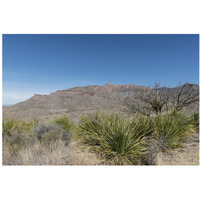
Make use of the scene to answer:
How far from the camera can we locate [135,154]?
3.53 meters

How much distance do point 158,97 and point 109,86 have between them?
396ft

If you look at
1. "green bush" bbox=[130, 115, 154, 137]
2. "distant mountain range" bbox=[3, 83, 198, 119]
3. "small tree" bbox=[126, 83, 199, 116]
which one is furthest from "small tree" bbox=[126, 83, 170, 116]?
"green bush" bbox=[130, 115, 154, 137]

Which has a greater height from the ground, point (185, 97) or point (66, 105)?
point (185, 97)

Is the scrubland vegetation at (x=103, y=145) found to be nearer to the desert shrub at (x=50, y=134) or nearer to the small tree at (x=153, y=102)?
the desert shrub at (x=50, y=134)

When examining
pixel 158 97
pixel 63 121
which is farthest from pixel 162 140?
pixel 158 97

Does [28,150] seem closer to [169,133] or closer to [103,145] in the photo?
[103,145]

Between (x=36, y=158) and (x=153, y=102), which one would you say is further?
(x=153, y=102)

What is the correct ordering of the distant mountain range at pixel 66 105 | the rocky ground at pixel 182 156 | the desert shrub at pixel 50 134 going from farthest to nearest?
the distant mountain range at pixel 66 105, the desert shrub at pixel 50 134, the rocky ground at pixel 182 156

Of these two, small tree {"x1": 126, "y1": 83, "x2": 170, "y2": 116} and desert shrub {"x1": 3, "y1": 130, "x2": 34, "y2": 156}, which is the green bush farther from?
small tree {"x1": 126, "y1": 83, "x2": 170, "y2": 116}

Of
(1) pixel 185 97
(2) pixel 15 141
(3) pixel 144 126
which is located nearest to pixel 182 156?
(3) pixel 144 126

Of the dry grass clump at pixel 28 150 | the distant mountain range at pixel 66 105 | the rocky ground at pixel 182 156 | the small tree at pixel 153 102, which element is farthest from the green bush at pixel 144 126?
the distant mountain range at pixel 66 105

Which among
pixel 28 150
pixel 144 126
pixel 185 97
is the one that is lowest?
pixel 28 150

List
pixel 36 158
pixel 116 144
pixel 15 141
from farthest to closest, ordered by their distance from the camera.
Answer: pixel 15 141 < pixel 116 144 < pixel 36 158

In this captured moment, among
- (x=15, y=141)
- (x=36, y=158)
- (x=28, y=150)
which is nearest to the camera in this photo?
(x=36, y=158)
